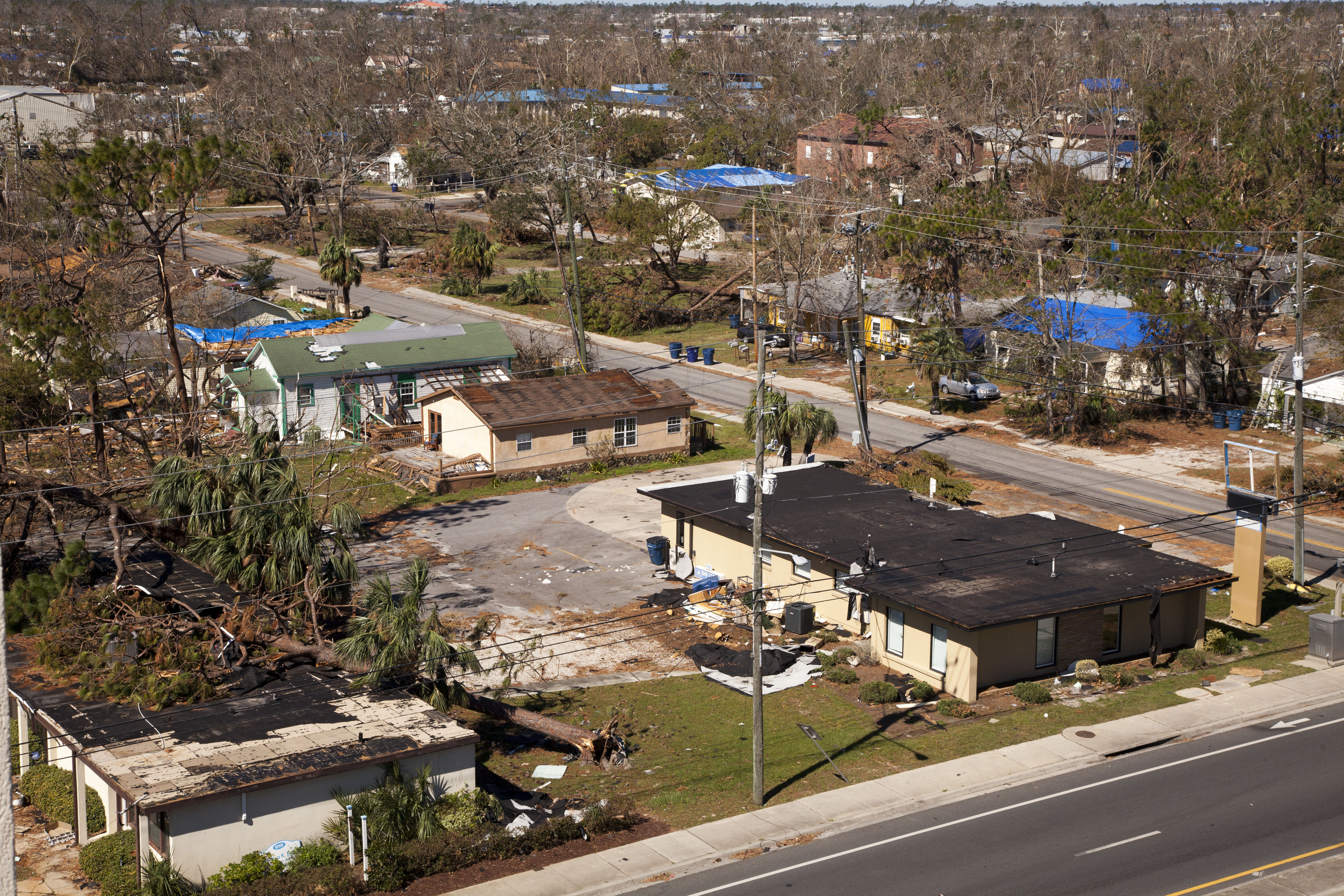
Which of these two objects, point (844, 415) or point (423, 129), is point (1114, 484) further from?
point (423, 129)

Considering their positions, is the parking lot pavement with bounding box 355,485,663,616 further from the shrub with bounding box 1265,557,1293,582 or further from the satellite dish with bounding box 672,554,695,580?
the shrub with bounding box 1265,557,1293,582

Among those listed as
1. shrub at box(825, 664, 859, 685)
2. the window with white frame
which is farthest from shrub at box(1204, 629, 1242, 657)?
the window with white frame

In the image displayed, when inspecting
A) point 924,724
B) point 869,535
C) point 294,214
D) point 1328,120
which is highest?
point 1328,120

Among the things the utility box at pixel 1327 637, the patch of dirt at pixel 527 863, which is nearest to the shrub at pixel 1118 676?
the utility box at pixel 1327 637

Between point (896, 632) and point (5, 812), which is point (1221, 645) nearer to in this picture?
point (896, 632)

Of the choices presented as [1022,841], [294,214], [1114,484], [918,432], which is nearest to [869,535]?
[1022,841]

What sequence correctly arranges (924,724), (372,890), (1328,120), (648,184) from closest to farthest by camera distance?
(372,890) < (924,724) < (1328,120) < (648,184)

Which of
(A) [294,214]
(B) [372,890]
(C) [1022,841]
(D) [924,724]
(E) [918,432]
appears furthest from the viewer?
(A) [294,214]

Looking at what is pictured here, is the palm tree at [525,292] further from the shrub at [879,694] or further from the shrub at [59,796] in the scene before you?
the shrub at [59,796]
